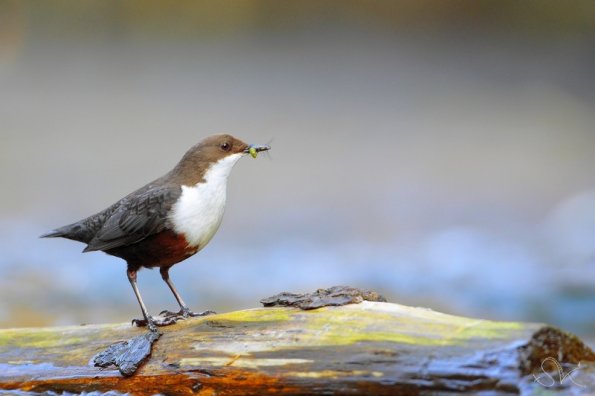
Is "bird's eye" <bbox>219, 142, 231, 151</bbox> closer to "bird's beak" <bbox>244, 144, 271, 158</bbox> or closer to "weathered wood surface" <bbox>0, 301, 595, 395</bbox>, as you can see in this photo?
"bird's beak" <bbox>244, 144, 271, 158</bbox>

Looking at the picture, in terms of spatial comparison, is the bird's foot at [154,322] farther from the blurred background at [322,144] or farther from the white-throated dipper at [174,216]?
the blurred background at [322,144]

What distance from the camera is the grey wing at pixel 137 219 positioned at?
3354 millimetres

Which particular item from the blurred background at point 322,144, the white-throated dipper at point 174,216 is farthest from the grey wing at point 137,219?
the blurred background at point 322,144

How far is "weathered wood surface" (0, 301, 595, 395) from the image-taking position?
8.38 feet

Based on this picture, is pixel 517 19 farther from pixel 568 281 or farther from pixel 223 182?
pixel 223 182

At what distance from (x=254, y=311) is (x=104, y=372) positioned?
526 millimetres

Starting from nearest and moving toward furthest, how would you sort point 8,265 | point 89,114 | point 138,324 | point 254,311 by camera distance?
point 254,311, point 138,324, point 8,265, point 89,114

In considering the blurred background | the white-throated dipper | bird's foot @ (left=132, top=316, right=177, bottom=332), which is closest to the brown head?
the white-throated dipper

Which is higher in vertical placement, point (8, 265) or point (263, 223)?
point (263, 223)

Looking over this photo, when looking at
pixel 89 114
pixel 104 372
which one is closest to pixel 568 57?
pixel 89 114

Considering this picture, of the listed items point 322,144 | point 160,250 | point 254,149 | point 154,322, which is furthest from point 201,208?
point 322,144

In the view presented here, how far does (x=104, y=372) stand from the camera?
3.06 meters

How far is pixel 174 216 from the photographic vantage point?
332 cm

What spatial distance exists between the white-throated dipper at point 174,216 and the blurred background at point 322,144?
108 inches
